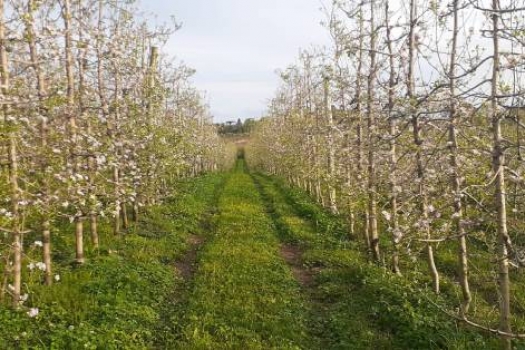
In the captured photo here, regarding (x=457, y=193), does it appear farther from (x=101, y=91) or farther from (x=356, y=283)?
(x=101, y=91)

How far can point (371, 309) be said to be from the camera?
982 centimetres

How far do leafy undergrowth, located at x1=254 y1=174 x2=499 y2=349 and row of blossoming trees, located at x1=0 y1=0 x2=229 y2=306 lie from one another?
5.13 metres

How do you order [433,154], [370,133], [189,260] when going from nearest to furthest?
[433,154] → [370,133] → [189,260]

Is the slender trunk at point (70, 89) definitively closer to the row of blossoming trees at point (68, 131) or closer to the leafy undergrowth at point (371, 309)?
the row of blossoming trees at point (68, 131)

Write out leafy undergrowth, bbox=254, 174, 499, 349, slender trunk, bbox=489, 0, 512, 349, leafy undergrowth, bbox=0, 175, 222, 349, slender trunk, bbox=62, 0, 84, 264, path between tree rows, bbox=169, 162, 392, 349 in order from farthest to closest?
slender trunk, bbox=62, 0, 84, 264
path between tree rows, bbox=169, 162, 392, 349
leafy undergrowth, bbox=254, 174, 499, 349
leafy undergrowth, bbox=0, 175, 222, 349
slender trunk, bbox=489, 0, 512, 349

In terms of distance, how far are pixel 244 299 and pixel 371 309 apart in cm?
290

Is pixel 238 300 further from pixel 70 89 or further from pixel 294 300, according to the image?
pixel 70 89

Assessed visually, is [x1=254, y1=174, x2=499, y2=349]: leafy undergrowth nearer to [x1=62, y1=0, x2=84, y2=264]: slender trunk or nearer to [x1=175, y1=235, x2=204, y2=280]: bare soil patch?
[x1=175, y1=235, x2=204, y2=280]: bare soil patch

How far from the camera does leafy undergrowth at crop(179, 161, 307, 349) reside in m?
8.50

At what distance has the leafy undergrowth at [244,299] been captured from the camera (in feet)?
27.9

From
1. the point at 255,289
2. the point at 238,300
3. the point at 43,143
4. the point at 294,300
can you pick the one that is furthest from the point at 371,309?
the point at 43,143

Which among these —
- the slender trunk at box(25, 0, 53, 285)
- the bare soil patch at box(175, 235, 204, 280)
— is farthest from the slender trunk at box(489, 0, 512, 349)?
the bare soil patch at box(175, 235, 204, 280)

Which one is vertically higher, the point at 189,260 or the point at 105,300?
the point at 105,300

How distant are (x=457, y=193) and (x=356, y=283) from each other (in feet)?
19.3
